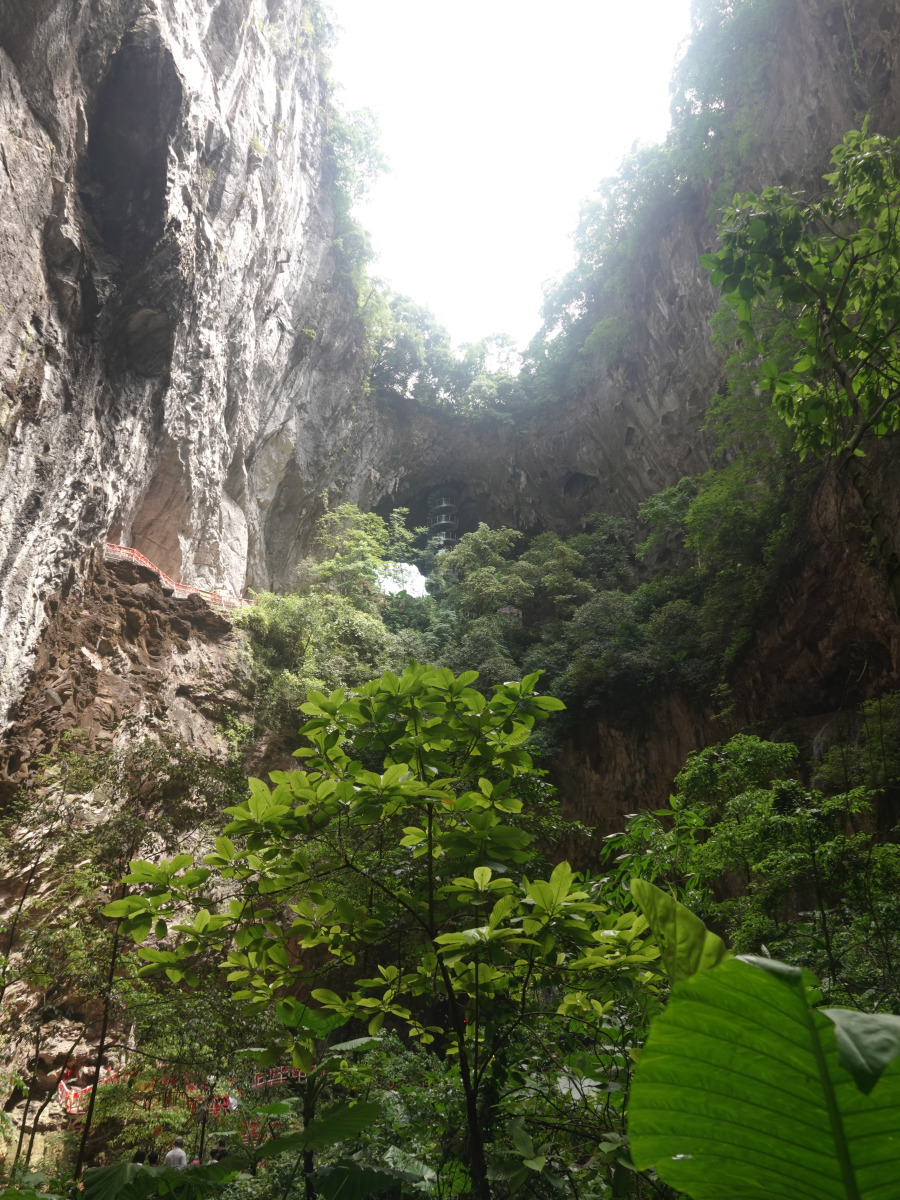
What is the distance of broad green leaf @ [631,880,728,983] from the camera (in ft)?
1.70

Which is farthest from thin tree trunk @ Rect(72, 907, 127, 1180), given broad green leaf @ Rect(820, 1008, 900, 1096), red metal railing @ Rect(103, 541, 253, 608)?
red metal railing @ Rect(103, 541, 253, 608)

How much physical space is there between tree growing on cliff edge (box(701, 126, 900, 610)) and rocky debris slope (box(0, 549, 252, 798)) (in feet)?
21.6

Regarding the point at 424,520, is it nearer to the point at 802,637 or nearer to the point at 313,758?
the point at 802,637

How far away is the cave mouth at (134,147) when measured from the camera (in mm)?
7930

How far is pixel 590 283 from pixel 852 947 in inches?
654

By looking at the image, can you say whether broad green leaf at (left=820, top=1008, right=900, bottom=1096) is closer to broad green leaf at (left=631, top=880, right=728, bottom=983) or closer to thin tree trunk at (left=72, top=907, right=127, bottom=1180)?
broad green leaf at (left=631, top=880, right=728, bottom=983)

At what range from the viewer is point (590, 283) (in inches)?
650

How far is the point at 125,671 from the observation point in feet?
27.4

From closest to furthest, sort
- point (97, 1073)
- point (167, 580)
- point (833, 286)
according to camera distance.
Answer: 1. point (833, 286)
2. point (97, 1073)
3. point (167, 580)

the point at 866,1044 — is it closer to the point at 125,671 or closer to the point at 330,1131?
the point at 330,1131

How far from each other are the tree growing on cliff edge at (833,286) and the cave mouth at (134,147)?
8.32m

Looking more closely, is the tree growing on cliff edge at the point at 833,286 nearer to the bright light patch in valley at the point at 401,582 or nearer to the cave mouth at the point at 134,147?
the cave mouth at the point at 134,147

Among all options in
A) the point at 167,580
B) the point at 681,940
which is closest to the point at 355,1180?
the point at 681,940

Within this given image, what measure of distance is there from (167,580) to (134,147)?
538 cm
